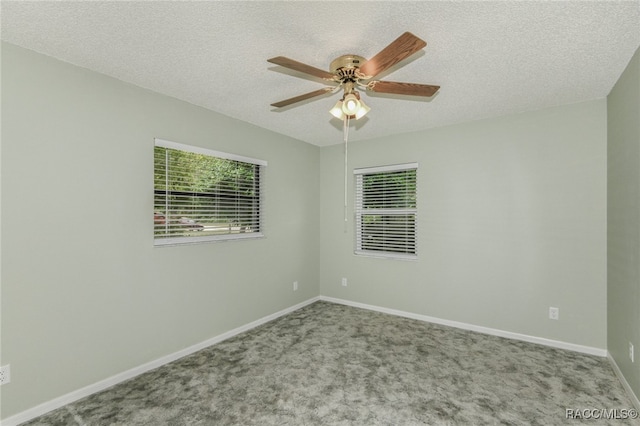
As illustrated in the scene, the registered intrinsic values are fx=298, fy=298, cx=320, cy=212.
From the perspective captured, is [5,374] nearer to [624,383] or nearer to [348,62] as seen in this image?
[348,62]

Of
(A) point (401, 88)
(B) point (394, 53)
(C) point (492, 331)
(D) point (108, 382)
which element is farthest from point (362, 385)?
(B) point (394, 53)

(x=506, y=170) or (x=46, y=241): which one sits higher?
(x=506, y=170)

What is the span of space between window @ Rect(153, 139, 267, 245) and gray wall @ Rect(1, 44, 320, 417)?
0.10 m

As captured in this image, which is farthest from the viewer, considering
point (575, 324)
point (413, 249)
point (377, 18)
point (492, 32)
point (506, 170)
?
point (413, 249)

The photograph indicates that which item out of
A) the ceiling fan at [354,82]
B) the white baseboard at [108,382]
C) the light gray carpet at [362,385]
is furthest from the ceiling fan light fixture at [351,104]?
the white baseboard at [108,382]

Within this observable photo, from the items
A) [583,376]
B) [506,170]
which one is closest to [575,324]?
[583,376]

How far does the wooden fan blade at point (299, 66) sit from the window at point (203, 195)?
64.4 inches

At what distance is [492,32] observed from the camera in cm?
181

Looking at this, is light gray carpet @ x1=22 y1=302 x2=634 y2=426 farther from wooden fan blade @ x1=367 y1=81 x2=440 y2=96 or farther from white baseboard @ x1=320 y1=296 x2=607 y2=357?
wooden fan blade @ x1=367 y1=81 x2=440 y2=96

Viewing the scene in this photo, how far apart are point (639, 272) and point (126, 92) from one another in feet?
13.5

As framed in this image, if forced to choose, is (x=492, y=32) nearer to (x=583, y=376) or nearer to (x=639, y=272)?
(x=639, y=272)

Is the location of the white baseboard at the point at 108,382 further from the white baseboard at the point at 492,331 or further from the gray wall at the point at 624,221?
the gray wall at the point at 624,221

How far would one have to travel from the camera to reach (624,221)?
2355mm

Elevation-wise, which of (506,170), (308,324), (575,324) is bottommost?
(308,324)
